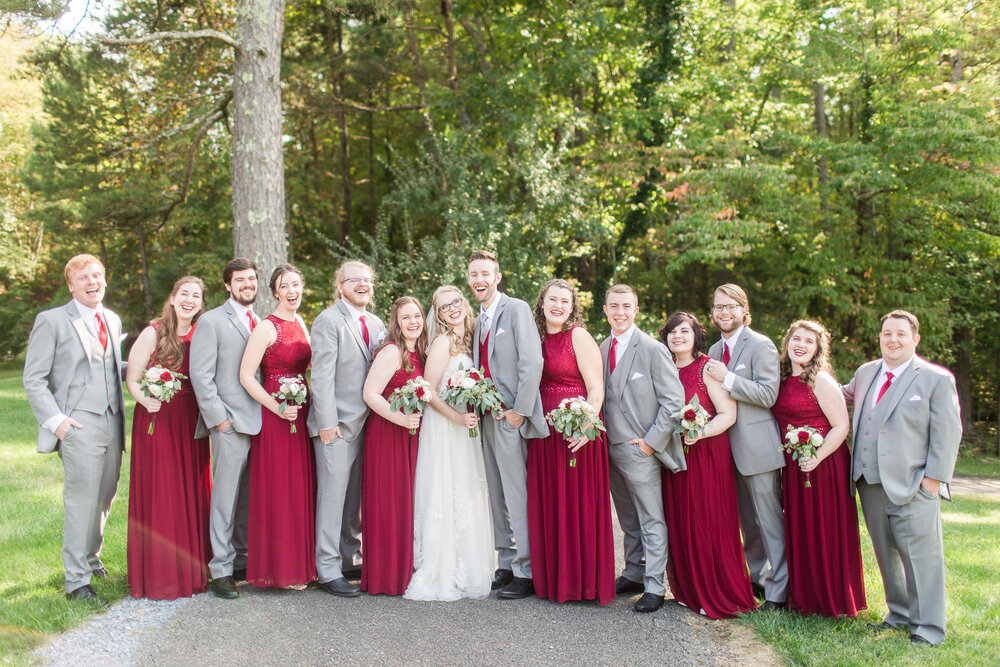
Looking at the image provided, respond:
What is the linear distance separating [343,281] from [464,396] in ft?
4.48

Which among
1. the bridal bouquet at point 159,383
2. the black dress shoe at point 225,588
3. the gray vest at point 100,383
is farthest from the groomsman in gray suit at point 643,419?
the gray vest at point 100,383

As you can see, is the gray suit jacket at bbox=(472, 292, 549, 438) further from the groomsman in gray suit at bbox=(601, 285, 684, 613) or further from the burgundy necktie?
the burgundy necktie

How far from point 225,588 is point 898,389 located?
4.83m

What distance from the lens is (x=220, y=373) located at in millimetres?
5426

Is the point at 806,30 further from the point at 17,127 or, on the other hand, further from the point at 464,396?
the point at 17,127

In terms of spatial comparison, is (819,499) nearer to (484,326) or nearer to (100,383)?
(484,326)

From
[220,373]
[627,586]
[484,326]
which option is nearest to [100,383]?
[220,373]

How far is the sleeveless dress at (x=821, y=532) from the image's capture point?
16.1 feet

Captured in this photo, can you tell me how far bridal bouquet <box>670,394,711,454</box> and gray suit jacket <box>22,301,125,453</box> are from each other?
4259mm

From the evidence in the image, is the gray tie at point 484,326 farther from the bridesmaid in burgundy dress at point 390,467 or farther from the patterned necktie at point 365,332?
the patterned necktie at point 365,332

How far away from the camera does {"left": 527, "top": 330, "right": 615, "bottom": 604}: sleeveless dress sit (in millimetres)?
5219

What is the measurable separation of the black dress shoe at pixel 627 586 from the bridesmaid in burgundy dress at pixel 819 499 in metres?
1.09

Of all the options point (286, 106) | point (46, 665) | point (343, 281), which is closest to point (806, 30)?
point (286, 106)

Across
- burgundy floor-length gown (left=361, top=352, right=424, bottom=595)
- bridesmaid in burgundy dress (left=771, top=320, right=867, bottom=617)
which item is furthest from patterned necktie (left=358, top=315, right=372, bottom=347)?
bridesmaid in burgundy dress (left=771, top=320, right=867, bottom=617)
